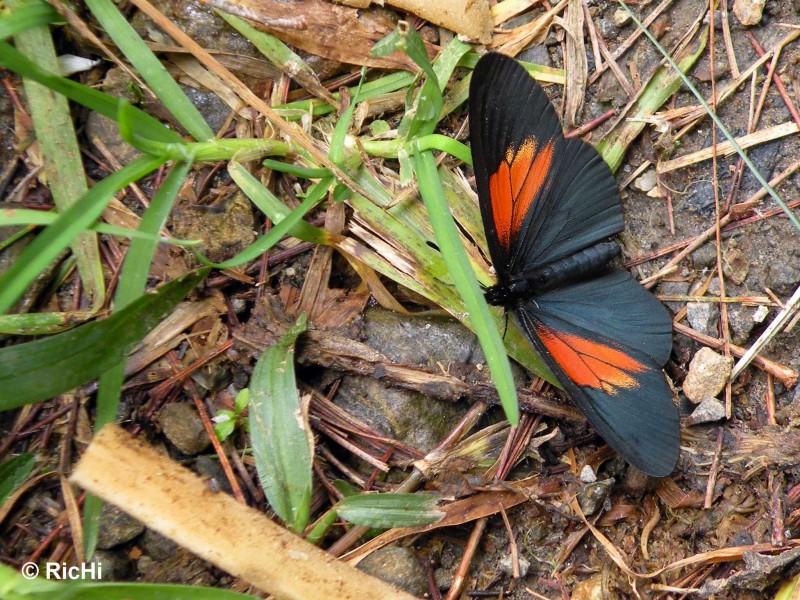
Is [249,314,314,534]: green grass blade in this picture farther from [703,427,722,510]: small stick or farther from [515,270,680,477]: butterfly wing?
[703,427,722,510]: small stick

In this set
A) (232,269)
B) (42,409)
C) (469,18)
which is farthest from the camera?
(469,18)

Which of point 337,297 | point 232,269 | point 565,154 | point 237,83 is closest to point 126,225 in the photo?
point 232,269

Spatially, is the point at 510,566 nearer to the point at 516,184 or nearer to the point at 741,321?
the point at 741,321

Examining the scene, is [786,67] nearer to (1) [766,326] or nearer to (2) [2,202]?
(1) [766,326]

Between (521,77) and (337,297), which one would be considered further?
(337,297)

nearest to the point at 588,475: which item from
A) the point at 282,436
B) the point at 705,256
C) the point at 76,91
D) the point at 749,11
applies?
the point at 705,256

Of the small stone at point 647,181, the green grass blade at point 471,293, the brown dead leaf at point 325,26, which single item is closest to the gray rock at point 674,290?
the small stone at point 647,181
